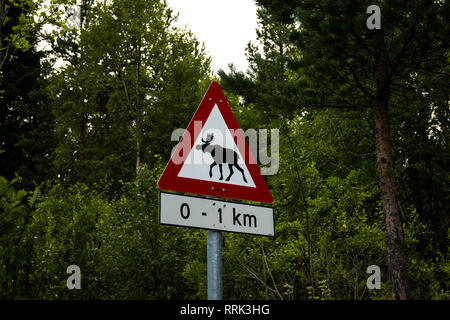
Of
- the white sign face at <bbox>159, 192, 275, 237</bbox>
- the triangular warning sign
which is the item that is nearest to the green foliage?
the triangular warning sign

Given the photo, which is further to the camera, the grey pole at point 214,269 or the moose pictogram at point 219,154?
the moose pictogram at point 219,154

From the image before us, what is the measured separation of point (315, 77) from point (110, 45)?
16.9 meters

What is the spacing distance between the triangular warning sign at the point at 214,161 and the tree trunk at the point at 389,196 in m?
6.14

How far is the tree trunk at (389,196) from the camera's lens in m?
8.91

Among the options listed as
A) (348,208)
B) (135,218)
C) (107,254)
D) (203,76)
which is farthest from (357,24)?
(203,76)

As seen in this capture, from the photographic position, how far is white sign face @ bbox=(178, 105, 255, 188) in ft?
11.1

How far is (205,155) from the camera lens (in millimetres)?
3398

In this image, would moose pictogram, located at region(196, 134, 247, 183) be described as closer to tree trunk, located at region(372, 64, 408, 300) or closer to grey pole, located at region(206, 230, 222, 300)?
grey pole, located at region(206, 230, 222, 300)

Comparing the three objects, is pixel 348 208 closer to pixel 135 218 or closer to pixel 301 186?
pixel 301 186

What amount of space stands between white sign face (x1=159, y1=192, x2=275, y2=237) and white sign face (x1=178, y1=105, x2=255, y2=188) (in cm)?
22

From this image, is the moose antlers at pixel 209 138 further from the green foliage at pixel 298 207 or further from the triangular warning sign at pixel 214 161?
the green foliage at pixel 298 207

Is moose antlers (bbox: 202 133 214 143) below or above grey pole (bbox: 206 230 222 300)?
above

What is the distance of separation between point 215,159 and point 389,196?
690 cm

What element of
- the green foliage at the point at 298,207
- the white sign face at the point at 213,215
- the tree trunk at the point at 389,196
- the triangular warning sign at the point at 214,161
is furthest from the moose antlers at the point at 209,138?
the tree trunk at the point at 389,196
